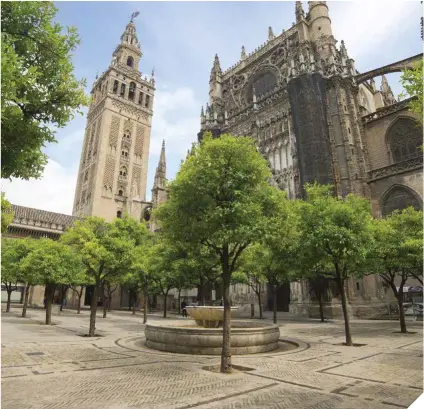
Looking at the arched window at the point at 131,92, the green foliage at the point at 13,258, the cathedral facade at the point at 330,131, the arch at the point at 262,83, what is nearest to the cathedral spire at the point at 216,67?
the arch at the point at 262,83

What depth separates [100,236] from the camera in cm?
1725

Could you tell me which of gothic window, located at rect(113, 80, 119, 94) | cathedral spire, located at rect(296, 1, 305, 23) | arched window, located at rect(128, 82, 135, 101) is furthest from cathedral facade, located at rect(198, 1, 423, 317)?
arched window, located at rect(128, 82, 135, 101)

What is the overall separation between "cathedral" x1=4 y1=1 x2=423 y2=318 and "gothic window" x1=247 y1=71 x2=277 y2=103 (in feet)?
0.45

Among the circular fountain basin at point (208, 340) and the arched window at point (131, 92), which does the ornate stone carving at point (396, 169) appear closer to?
the circular fountain basin at point (208, 340)

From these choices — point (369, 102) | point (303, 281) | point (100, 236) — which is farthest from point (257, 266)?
point (369, 102)

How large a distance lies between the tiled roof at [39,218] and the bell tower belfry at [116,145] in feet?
18.6

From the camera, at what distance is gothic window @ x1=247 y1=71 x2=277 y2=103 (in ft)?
A: 141

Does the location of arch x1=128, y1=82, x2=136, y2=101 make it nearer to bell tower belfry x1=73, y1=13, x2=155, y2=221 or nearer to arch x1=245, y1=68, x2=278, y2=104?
bell tower belfry x1=73, y1=13, x2=155, y2=221

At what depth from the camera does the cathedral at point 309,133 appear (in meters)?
28.6

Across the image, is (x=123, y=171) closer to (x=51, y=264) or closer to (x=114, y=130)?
(x=114, y=130)

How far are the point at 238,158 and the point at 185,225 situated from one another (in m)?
2.57

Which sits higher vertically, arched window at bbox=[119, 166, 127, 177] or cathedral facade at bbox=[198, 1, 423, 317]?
arched window at bbox=[119, 166, 127, 177]

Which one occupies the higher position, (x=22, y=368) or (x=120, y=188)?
(x=120, y=188)

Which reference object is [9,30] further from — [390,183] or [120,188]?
[120,188]
